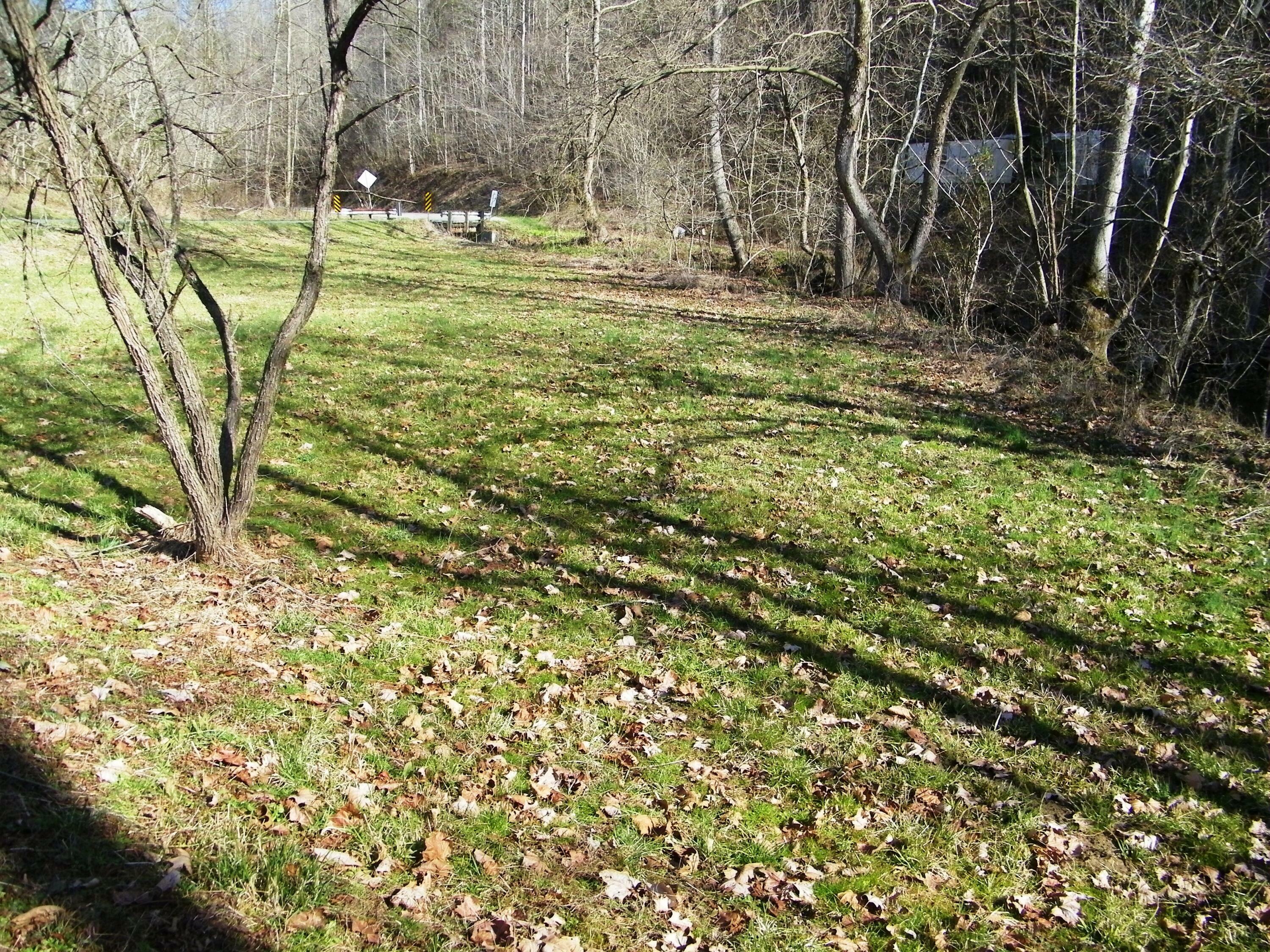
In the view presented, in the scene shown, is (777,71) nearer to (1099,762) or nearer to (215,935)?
(1099,762)

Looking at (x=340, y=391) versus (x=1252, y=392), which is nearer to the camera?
(x=340, y=391)

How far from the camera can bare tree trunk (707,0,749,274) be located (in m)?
21.5

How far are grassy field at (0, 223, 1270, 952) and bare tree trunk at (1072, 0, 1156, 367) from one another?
471 centimetres

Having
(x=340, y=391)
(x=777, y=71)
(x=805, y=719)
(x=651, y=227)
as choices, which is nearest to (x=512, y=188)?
(x=651, y=227)

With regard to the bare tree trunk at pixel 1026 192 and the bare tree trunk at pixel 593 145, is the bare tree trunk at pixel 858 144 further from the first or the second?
the bare tree trunk at pixel 593 145

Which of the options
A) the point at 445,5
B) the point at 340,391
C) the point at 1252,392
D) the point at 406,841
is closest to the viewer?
the point at 406,841

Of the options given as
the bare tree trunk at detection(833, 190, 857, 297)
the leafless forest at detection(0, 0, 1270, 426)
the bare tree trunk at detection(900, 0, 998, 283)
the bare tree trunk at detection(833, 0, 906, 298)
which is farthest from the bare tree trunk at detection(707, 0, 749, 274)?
the bare tree trunk at detection(900, 0, 998, 283)

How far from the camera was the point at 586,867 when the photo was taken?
3.92 metres

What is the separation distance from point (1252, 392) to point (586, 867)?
15.1m

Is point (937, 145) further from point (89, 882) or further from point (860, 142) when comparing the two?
point (89, 882)

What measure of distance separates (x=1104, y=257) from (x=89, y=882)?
1654 centimetres

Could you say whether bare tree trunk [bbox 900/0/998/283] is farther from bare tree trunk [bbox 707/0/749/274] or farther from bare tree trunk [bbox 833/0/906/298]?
bare tree trunk [bbox 707/0/749/274]

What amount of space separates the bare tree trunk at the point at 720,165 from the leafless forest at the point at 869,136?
0.17m

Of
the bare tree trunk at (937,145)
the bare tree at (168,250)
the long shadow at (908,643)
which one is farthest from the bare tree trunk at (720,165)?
the bare tree at (168,250)
